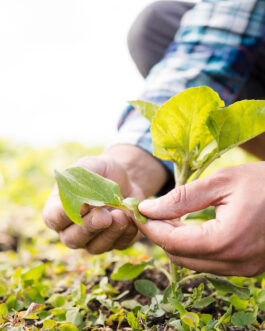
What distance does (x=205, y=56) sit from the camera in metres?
1.67

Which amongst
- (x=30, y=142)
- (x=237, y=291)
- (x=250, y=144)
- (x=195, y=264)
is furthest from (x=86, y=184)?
(x=30, y=142)

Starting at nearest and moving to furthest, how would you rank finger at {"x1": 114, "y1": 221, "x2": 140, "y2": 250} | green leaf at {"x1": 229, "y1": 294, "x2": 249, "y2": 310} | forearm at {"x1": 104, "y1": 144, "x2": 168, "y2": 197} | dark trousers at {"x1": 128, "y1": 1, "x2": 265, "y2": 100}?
1. green leaf at {"x1": 229, "y1": 294, "x2": 249, "y2": 310}
2. finger at {"x1": 114, "y1": 221, "x2": 140, "y2": 250}
3. forearm at {"x1": 104, "y1": 144, "x2": 168, "y2": 197}
4. dark trousers at {"x1": 128, "y1": 1, "x2": 265, "y2": 100}

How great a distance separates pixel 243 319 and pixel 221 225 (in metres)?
0.32

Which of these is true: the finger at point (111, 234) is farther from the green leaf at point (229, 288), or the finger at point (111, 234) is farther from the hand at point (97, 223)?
the green leaf at point (229, 288)

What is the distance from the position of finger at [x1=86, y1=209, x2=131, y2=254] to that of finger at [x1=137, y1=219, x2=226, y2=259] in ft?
0.63

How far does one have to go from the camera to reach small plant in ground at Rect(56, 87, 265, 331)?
0.88 meters

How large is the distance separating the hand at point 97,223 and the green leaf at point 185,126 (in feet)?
0.74

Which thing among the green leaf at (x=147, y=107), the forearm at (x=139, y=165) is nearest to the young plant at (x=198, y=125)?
the green leaf at (x=147, y=107)

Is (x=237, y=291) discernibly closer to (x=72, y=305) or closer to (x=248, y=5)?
(x=72, y=305)

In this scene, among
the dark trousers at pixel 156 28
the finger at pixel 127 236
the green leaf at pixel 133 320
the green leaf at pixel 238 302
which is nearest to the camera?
the green leaf at pixel 133 320

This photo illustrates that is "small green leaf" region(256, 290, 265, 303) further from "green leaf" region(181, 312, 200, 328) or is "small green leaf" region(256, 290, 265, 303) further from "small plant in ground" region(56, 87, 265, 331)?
"green leaf" region(181, 312, 200, 328)

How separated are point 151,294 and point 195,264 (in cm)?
27

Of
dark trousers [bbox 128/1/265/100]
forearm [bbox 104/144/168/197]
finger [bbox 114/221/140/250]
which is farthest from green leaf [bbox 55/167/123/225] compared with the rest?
dark trousers [bbox 128/1/265/100]

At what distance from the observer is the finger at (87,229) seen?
3.41 ft
